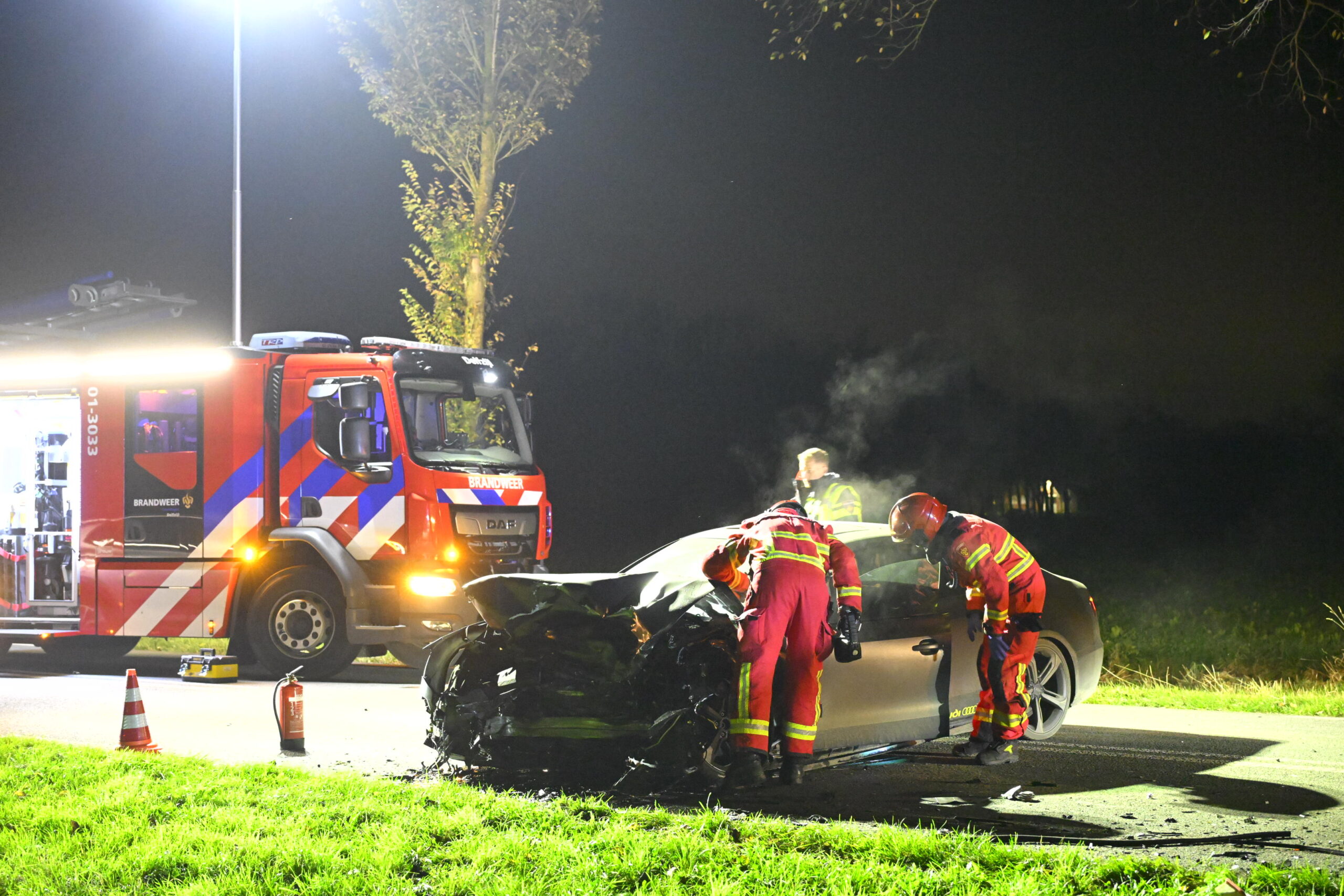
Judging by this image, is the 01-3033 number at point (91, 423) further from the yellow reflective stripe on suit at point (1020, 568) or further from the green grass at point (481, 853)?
the yellow reflective stripe on suit at point (1020, 568)

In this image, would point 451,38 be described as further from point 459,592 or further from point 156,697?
point 156,697

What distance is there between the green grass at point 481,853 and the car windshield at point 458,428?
205 inches

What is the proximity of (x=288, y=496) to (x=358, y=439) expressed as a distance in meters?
0.92

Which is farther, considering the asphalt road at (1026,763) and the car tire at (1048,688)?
the car tire at (1048,688)

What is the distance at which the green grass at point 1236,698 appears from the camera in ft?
31.0

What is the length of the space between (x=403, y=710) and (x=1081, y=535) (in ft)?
75.8

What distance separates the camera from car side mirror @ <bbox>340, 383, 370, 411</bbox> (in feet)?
34.6

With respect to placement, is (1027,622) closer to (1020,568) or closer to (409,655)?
(1020,568)

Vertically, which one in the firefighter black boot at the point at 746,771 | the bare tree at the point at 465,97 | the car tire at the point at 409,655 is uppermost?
the bare tree at the point at 465,97

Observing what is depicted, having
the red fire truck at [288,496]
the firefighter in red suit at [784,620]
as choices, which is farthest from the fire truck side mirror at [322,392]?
the firefighter in red suit at [784,620]

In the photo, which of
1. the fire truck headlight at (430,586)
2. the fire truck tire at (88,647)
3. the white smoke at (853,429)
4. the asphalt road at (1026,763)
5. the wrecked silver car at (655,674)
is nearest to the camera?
the asphalt road at (1026,763)

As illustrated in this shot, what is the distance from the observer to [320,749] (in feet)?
23.8

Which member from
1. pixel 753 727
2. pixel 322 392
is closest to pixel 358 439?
pixel 322 392

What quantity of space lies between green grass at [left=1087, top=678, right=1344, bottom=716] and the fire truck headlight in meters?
5.75
